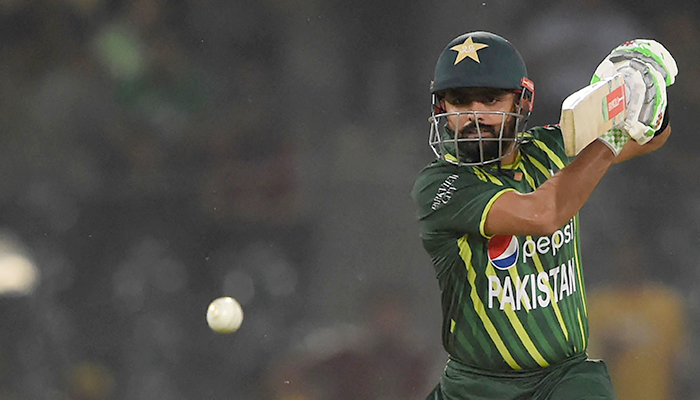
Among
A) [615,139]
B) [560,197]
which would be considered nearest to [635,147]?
[615,139]

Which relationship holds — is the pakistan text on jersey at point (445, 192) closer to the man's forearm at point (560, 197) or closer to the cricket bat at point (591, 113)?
the man's forearm at point (560, 197)

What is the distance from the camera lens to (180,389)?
12.8 ft

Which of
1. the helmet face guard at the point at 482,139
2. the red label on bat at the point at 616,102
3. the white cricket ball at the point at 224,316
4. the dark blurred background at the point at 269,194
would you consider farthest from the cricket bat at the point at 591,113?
the white cricket ball at the point at 224,316

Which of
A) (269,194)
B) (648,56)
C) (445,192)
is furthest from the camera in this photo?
(269,194)

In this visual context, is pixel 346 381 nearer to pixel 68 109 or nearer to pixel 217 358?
pixel 217 358

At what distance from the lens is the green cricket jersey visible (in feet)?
7.76

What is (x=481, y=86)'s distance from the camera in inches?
92.0

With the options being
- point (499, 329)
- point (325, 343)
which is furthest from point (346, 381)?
point (499, 329)

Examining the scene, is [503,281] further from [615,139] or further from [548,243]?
[615,139]

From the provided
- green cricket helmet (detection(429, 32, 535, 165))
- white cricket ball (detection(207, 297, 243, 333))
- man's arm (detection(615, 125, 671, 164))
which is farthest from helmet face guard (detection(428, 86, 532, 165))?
white cricket ball (detection(207, 297, 243, 333))

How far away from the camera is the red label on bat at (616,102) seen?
81.4 inches

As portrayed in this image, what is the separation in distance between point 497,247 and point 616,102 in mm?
516

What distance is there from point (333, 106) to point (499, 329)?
5.66 feet

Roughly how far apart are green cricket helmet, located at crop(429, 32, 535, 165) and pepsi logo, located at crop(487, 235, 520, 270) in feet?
0.72
